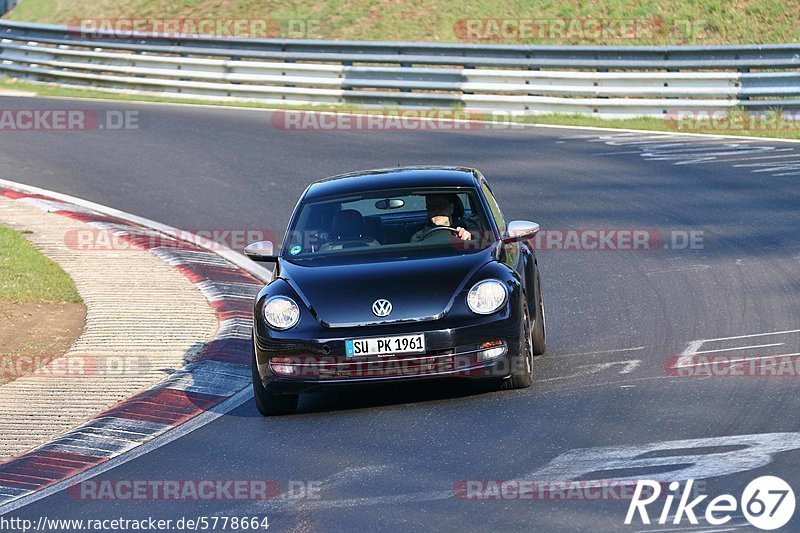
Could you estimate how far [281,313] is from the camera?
886 centimetres

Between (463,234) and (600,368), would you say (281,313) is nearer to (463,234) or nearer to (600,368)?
(463,234)

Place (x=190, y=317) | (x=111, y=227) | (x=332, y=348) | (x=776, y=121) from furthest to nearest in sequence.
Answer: (x=776, y=121)
(x=111, y=227)
(x=190, y=317)
(x=332, y=348)

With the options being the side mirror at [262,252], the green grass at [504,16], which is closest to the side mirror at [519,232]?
the side mirror at [262,252]

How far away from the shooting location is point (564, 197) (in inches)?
665

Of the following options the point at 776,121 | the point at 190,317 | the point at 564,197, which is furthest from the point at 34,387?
Answer: the point at 776,121

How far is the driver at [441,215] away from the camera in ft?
31.9

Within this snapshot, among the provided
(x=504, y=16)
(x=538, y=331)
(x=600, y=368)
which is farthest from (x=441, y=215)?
(x=504, y=16)

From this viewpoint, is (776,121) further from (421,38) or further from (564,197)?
(421,38)

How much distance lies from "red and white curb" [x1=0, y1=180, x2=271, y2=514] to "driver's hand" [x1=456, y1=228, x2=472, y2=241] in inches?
74.2

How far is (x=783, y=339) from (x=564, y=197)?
23.1 feet

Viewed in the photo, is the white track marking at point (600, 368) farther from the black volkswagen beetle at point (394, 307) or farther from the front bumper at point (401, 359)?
the front bumper at point (401, 359)

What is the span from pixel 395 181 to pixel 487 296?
1781mm

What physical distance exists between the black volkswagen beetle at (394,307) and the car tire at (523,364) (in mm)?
10

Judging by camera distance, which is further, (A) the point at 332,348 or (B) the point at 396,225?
(B) the point at 396,225
